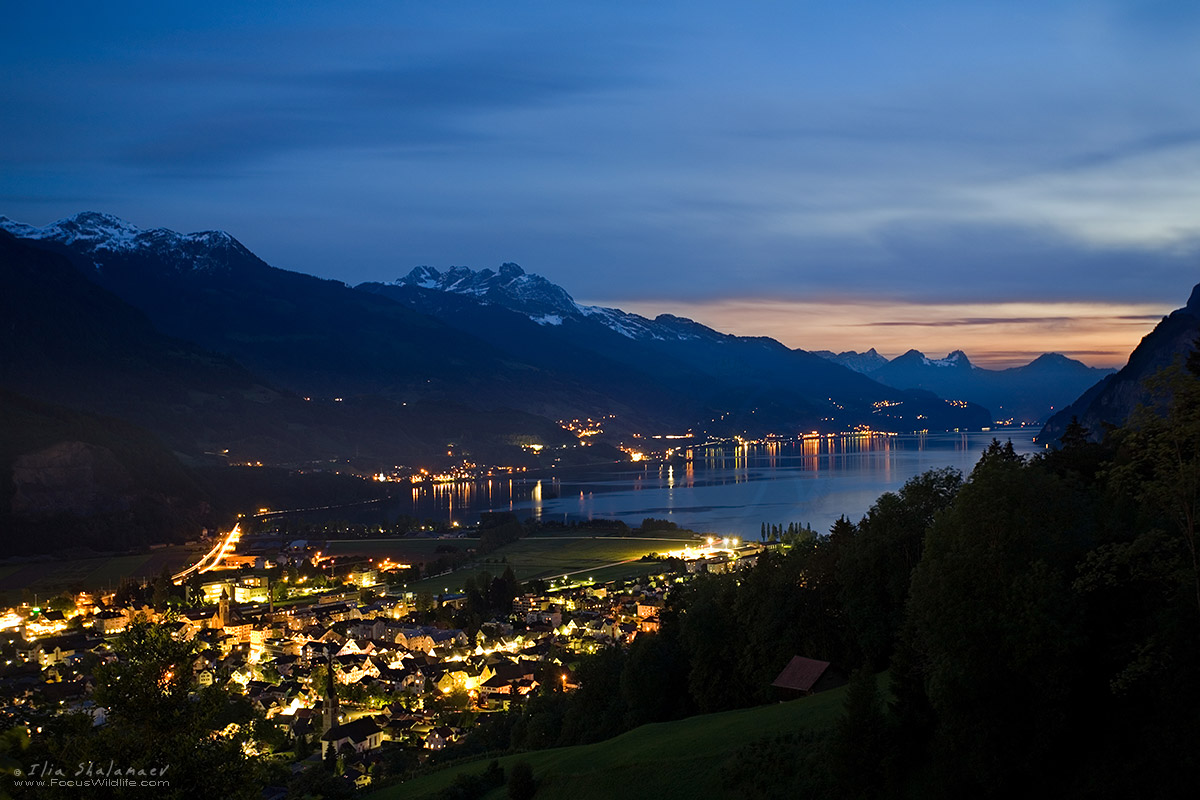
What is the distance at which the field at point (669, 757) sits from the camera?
13438 mm

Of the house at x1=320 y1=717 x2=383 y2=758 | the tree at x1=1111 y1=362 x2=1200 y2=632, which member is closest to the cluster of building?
the house at x1=320 y1=717 x2=383 y2=758

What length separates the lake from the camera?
7669 centimetres

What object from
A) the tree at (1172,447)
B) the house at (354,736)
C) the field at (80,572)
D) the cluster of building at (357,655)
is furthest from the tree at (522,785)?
the field at (80,572)

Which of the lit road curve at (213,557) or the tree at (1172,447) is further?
the lit road curve at (213,557)

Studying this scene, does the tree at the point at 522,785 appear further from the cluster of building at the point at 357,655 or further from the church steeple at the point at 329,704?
the church steeple at the point at 329,704

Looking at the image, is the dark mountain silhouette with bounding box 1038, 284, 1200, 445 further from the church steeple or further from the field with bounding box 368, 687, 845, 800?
the field with bounding box 368, 687, 845, 800

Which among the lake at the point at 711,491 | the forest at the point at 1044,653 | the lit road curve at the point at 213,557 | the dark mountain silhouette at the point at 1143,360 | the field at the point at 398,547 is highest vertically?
the dark mountain silhouette at the point at 1143,360

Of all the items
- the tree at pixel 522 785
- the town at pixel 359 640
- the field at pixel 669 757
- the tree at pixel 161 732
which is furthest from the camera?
the town at pixel 359 640

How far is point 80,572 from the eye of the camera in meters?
61.7

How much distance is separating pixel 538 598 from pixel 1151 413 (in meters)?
38.6

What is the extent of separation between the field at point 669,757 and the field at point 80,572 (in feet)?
145

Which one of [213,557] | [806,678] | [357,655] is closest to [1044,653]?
[806,678]

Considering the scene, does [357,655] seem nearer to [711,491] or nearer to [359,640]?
[359,640]

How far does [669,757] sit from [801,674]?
417 cm
